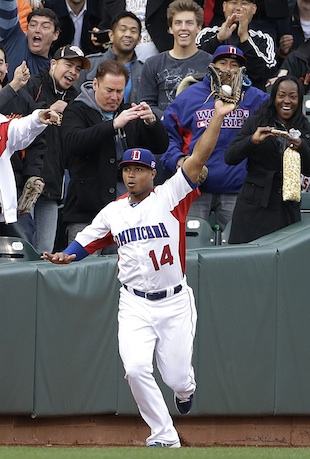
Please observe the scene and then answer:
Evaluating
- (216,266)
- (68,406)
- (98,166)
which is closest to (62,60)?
(98,166)

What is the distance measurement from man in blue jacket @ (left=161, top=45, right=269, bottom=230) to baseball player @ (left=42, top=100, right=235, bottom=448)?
1.96m

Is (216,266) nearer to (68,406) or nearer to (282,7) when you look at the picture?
(68,406)

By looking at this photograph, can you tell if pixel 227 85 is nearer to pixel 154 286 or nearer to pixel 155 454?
pixel 154 286

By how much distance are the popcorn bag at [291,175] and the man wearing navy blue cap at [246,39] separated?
2.48 m

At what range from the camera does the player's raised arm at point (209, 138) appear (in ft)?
19.8

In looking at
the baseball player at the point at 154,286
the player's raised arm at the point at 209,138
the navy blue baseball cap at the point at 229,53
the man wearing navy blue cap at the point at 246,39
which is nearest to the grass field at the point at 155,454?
the baseball player at the point at 154,286

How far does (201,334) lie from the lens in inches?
311

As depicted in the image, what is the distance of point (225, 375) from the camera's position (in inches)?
311

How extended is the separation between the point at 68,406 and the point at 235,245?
5.80ft

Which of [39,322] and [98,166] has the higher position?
[98,166]

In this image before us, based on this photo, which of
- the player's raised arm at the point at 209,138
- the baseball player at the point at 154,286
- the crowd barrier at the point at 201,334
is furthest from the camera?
the crowd barrier at the point at 201,334

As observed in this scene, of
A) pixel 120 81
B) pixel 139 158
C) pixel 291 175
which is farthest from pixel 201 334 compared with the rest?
pixel 120 81

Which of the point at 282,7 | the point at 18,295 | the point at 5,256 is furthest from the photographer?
the point at 282,7

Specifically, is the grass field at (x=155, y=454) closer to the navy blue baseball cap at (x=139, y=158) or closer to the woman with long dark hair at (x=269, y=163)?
the navy blue baseball cap at (x=139, y=158)
